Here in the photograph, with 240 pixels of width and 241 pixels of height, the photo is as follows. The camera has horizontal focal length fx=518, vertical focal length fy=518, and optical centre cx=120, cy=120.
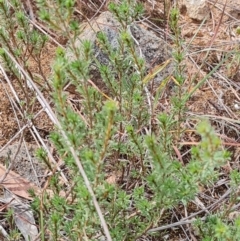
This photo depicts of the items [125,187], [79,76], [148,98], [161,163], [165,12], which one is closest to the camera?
[161,163]

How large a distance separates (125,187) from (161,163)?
668 millimetres

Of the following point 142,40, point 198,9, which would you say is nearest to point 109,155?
point 142,40

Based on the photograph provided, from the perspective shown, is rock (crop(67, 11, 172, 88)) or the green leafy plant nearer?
the green leafy plant

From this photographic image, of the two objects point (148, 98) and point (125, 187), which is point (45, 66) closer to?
point (148, 98)

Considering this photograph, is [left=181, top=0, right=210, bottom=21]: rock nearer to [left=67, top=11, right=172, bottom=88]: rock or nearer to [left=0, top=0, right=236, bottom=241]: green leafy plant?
[left=67, top=11, right=172, bottom=88]: rock

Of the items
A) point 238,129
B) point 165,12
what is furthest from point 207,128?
point 165,12

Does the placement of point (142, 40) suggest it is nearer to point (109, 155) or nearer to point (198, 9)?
point (198, 9)

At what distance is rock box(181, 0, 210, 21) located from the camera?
9.46 ft

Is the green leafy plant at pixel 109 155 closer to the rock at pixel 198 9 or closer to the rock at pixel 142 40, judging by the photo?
the rock at pixel 142 40

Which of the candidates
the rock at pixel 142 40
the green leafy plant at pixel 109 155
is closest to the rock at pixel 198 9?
the rock at pixel 142 40

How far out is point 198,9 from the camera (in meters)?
2.89

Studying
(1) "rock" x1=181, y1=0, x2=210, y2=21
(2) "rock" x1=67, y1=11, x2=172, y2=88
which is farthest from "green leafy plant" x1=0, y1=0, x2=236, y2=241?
(1) "rock" x1=181, y1=0, x2=210, y2=21

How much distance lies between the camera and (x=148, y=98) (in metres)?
2.18

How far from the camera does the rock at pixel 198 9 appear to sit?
2883mm
